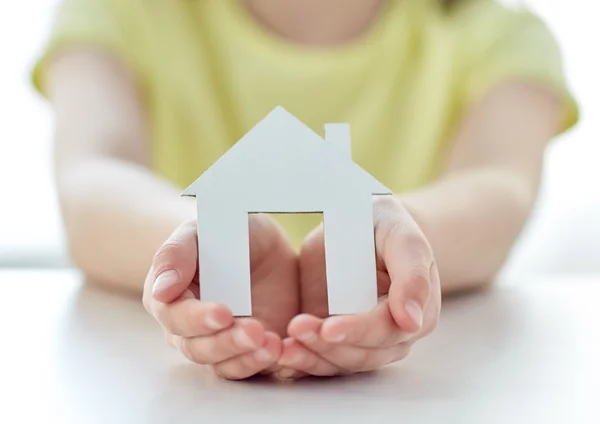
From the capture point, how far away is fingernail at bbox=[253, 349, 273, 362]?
417 mm

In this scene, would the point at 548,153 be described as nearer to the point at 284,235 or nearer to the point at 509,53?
the point at 509,53

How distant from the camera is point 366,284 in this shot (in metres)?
0.44

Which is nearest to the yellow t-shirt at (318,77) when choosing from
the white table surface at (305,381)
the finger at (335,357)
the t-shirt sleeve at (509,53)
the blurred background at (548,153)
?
the t-shirt sleeve at (509,53)

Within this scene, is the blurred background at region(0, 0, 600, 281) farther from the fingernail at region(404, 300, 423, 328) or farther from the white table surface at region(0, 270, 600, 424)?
the fingernail at region(404, 300, 423, 328)

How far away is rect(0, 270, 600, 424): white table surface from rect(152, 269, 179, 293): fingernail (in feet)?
0.24

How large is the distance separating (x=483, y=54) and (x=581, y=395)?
0.84 metres

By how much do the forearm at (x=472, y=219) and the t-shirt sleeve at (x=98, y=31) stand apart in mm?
550

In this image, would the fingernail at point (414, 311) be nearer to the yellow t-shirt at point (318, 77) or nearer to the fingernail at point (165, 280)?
the fingernail at point (165, 280)

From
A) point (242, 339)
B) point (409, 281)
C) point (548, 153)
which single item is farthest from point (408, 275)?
point (548, 153)

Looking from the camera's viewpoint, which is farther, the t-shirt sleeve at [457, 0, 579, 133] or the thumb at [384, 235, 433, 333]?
the t-shirt sleeve at [457, 0, 579, 133]

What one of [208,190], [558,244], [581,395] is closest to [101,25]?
[208,190]

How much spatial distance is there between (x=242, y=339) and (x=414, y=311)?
0.10 meters

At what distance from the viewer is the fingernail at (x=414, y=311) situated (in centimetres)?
40

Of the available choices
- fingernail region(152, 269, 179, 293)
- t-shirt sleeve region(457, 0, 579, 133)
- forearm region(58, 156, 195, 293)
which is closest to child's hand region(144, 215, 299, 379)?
fingernail region(152, 269, 179, 293)
